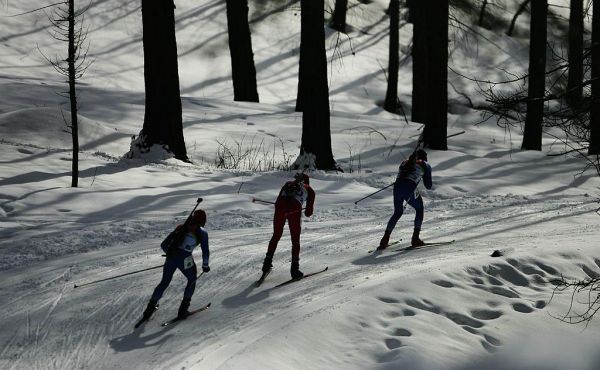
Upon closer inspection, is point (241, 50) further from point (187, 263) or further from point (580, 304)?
point (580, 304)

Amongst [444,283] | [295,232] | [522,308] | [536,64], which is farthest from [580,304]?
[536,64]

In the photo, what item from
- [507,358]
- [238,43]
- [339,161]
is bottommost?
[507,358]

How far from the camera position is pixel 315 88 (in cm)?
1745

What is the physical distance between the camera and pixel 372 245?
40.3 feet

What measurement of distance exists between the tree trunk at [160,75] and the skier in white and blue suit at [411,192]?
6.52 m

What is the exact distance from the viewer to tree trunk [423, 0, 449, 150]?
19.6 metres

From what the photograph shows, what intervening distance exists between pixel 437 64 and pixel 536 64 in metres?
3.79

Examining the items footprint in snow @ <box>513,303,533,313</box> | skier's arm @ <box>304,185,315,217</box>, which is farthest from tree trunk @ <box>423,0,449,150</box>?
footprint in snow @ <box>513,303,533,313</box>

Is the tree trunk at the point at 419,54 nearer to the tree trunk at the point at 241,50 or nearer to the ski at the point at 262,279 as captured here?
the tree trunk at the point at 241,50

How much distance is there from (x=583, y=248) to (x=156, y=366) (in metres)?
7.03

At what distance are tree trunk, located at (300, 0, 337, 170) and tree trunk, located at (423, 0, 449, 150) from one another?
11.4 feet

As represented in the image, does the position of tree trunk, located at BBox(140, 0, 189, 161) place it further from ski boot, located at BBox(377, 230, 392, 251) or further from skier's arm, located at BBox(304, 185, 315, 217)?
skier's arm, located at BBox(304, 185, 315, 217)

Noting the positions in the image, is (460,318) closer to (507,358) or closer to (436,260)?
(507,358)

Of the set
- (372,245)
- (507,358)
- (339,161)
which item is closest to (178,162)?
(339,161)
